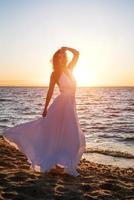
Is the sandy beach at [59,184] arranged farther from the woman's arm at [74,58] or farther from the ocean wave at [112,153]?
the ocean wave at [112,153]

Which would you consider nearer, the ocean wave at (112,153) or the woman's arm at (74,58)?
the woman's arm at (74,58)

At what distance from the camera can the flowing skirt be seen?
7.54m

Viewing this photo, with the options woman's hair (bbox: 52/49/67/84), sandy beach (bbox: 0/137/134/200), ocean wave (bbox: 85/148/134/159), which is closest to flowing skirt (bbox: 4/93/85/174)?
sandy beach (bbox: 0/137/134/200)

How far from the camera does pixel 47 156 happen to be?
7.47 metres

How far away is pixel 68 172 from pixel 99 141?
9193 millimetres

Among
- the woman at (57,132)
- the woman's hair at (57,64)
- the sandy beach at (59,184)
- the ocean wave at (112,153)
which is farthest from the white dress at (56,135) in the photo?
the ocean wave at (112,153)

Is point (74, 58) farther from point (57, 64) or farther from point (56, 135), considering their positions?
point (56, 135)

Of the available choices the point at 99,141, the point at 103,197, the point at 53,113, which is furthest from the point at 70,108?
the point at 99,141

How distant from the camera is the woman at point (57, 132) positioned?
7.46 metres

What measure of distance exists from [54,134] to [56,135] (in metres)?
0.05

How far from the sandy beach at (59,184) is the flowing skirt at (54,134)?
13.9 inches

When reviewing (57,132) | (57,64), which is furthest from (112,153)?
(57,64)

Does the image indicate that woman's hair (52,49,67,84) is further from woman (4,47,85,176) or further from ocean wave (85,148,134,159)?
ocean wave (85,148,134,159)

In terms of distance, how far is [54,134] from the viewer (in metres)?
7.60
